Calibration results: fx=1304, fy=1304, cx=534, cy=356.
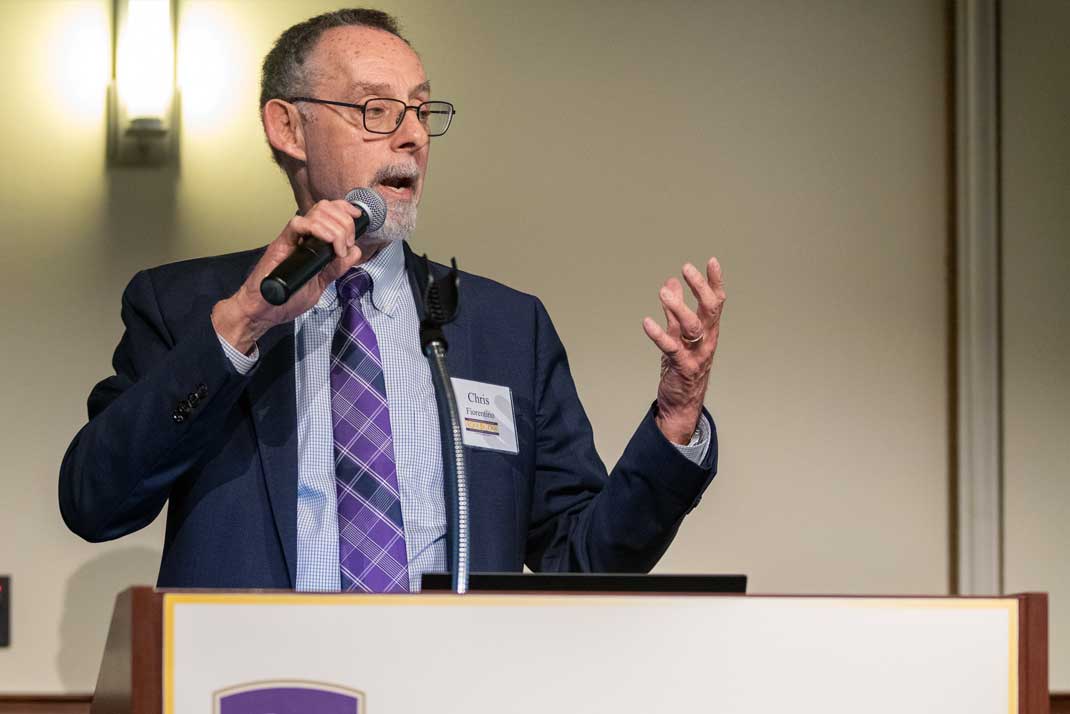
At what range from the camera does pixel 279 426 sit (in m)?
1.80

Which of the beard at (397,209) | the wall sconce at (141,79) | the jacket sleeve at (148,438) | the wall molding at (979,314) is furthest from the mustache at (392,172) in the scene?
the wall molding at (979,314)

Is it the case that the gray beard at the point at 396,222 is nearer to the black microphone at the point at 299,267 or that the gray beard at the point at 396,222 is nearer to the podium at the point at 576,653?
the black microphone at the point at 299,267

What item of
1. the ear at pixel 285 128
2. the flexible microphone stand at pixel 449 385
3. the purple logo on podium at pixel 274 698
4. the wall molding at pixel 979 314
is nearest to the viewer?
the purple logo on podium at pixel 274 698

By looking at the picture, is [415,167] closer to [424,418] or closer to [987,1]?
[424,418]

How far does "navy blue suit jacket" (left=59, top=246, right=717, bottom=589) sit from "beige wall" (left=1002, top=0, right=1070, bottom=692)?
1596mm

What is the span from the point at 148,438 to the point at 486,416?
577 millimetres

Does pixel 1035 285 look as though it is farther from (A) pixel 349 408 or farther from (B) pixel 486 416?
(A) pixel 349 408

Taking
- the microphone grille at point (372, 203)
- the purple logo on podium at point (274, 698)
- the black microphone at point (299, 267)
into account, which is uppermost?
the microphone grille at point (372, 203)

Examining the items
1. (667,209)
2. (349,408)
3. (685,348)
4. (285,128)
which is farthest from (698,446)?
(667,209)

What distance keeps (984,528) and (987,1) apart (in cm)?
132

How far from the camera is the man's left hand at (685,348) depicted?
5.29 feet

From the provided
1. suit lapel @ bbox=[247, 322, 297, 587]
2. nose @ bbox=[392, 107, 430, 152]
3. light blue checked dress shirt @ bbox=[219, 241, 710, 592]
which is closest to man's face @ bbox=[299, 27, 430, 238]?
nose @ bbox=[392, 107, 430, 152]

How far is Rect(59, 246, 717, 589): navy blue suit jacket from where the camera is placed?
158 centimetres

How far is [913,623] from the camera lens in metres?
1.07
